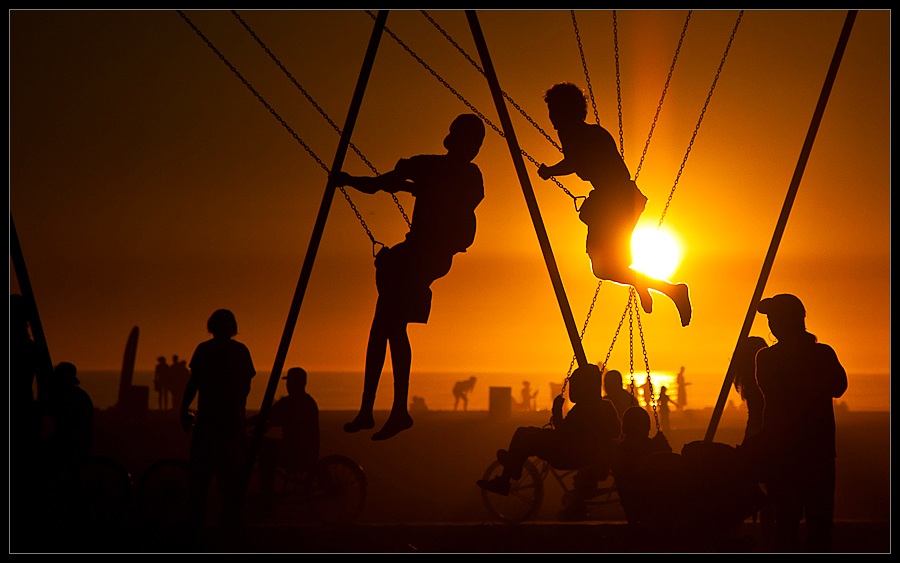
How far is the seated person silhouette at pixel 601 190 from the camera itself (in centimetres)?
675

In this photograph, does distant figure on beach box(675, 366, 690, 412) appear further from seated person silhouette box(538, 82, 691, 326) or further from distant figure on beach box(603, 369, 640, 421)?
seated person silhouette box(538, 82, 691, 326)

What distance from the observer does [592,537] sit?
8.10 metres

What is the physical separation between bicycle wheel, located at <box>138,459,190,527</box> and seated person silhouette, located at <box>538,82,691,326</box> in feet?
18.5

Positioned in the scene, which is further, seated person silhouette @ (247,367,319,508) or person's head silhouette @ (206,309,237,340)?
seated person silhouette @ (247,367,319,508)

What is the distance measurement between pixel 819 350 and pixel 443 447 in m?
18.3

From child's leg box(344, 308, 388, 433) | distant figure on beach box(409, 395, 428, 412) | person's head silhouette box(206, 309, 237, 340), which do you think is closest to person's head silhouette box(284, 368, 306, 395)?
person's head silhouette box(206, 309, 237, 340)

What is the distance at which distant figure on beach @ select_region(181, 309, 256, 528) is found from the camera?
7637mm

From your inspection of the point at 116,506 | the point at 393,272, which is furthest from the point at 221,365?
the point at 116,506

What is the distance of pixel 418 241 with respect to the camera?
6926 mm

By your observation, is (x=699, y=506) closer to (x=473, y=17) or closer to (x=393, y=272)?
(x=393, y=272)

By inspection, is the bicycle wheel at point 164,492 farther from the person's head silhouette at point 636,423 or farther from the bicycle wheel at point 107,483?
the person's head silhouette at point 636,423

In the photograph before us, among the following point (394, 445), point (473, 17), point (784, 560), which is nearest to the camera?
point (784, 560)

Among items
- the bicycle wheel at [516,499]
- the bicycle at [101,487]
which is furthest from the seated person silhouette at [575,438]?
the bicycle at [101,487]

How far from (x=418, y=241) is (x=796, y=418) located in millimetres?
3228
